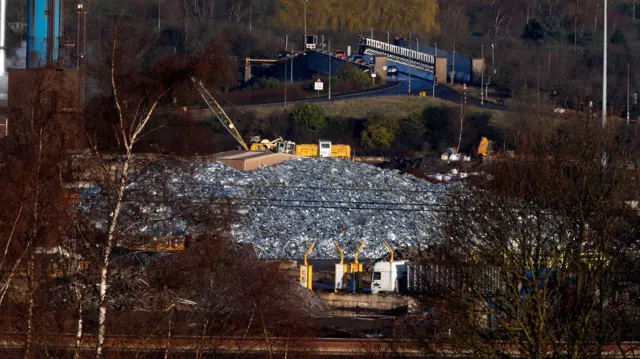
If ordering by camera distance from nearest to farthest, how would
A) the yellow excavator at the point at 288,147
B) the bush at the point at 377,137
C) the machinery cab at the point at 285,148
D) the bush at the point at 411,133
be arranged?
1. the machinery cab at the point at 285,148
2. the yellow excavator at the point at 288,147
3. the bush at the point at 377,137
4. the bush at the point at 411,133

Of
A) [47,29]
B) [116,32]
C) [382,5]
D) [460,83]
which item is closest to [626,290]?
[116,32]

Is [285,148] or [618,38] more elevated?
[618,38]

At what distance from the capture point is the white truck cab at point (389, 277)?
1507cm

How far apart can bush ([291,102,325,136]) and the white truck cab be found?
19224 mm

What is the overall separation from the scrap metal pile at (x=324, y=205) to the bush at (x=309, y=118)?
8777 millimetres

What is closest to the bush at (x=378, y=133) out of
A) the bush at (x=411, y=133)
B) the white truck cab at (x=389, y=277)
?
the bush at (x=411, y=133)

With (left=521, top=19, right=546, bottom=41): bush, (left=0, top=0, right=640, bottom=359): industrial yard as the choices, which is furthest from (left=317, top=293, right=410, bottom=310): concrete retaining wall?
(left=521, top=19, right=546, bottom=41): bush

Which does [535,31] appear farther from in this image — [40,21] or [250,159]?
[40,21]

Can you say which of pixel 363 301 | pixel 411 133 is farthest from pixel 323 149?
pixel 363 301

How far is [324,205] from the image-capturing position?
850 inches

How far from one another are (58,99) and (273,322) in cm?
344

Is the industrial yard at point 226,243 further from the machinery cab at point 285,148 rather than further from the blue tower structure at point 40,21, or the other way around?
the machinery cab at point 285,148

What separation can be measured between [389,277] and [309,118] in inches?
776

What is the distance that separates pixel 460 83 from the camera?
45062mm
